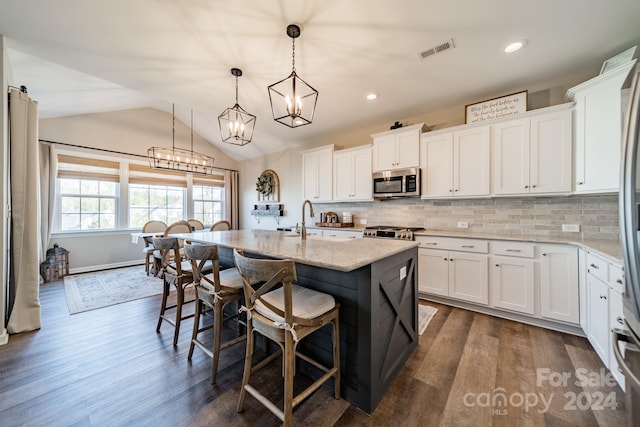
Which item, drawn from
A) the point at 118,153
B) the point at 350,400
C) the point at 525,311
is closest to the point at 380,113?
the point at 525,311

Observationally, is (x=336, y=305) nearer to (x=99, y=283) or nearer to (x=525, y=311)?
(x=525, y=311)

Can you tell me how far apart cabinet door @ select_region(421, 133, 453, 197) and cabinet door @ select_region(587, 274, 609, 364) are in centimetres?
160

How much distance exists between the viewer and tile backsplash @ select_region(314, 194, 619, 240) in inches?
98.6

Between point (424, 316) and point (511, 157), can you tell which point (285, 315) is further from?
Answer: point (511, 157)

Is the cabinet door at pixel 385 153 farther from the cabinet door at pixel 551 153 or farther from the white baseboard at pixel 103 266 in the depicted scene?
the white baseboard at pixel 103 266

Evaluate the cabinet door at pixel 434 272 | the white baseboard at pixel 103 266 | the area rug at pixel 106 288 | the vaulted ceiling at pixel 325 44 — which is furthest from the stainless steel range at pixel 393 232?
the white baseboard at pixel 103 266

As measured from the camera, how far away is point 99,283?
3971 millimetres

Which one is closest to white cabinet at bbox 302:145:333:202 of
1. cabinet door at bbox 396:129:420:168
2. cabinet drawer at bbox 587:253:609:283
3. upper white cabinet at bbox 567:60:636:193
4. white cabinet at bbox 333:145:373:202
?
white cabinet at bbox 333:145:373:202

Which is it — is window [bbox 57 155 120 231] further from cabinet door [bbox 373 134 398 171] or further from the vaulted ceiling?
cabinet door [bbox 373 134 398 171]

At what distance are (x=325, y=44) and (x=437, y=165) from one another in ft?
6.97

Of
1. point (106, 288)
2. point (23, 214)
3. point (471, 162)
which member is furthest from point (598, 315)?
point (106, 288)

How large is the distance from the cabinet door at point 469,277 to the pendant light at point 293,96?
243 centimetres

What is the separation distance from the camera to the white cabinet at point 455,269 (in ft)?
8.98

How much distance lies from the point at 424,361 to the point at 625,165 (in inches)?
70.6
